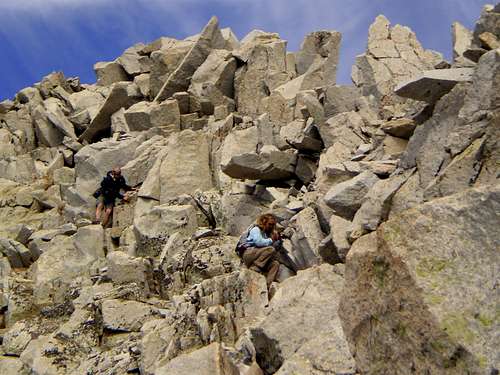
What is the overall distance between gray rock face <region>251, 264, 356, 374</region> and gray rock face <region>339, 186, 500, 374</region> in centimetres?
55

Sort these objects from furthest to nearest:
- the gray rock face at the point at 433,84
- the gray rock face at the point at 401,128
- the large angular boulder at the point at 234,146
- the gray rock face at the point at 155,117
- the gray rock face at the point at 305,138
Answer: the gray rock face at the point at 155,117 → the large angular boulder at the point at 234,146 → the gray rock face at the point at 305,138 → the gray rock face at the point at 401,128 → the gray rock face at the point at 433,84

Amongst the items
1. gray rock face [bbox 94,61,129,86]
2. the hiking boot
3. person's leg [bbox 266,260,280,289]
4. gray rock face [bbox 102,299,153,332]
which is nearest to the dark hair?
person's leg [bbox 266,260,280,289]

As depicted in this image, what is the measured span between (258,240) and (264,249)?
0.46m

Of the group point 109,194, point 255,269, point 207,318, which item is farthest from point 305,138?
point 207,318

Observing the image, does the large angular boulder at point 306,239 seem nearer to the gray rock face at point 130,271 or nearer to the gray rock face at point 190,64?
the gray rock face at point 130,271

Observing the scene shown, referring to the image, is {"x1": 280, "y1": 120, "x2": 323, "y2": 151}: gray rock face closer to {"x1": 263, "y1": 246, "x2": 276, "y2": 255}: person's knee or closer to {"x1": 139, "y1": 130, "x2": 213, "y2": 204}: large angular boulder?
{"x1": 139, "y1": 130, "x2": 213, "y2": 204}: large angular boulder

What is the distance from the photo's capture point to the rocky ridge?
396 inches

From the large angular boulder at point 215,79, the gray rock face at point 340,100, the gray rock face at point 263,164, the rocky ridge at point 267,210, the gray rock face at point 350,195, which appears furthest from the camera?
the large angular boulder at point 215,79

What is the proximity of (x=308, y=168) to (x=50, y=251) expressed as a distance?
561 inches

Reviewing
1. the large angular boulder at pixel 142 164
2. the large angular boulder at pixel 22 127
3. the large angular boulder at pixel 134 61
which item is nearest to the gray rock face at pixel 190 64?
the large angular boulder at pixel 134 61

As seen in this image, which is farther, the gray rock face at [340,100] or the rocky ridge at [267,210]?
the gray rock face at [340,100]

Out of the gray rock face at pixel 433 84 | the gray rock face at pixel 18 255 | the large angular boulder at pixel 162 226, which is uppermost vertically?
the gray rock face at pixel 18 255

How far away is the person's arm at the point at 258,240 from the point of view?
1994 cm

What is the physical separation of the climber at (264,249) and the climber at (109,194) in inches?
558
